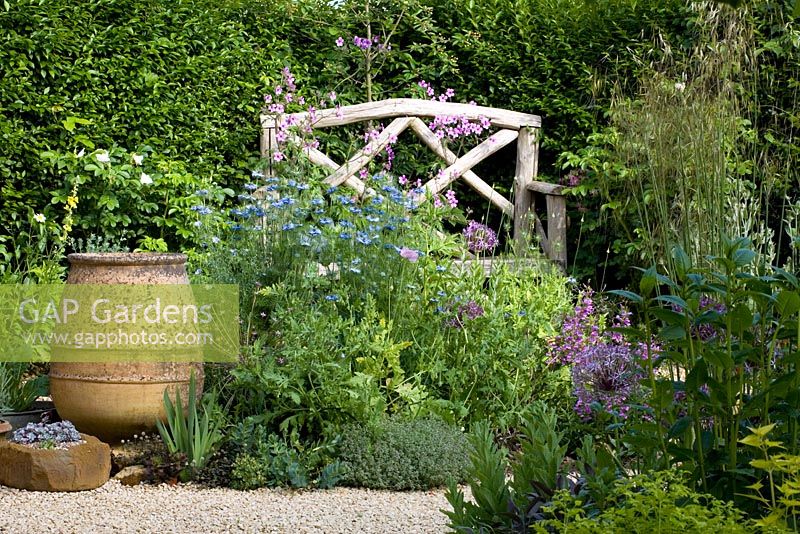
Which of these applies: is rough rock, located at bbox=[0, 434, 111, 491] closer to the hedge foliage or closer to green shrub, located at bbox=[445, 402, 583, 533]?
green shrub, located at bbox=[445, 402, 583, 533]

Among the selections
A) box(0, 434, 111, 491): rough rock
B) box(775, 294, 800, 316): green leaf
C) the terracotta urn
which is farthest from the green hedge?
box(775, 294, 800, 316): green leaf

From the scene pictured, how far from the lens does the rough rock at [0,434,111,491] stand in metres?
3.74

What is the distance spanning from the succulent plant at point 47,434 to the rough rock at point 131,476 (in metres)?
0.22

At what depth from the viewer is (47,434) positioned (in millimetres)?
3893

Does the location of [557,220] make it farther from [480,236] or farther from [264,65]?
[264,65]

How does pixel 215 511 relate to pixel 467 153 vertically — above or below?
below

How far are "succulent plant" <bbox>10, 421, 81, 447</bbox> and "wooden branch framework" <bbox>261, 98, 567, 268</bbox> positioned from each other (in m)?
2.99

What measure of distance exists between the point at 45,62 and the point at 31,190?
2.57ft

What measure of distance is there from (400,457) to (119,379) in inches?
49.9

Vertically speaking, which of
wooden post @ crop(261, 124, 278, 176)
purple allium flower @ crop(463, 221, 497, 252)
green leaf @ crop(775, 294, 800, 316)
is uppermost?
wooden post @ crop(261, 124, 278, 176)

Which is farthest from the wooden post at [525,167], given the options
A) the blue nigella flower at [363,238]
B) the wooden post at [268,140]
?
the blue nigella flower at [363,238]

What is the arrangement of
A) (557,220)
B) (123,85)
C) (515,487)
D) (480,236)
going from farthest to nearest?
(557,220) → (123,85) → (480,236) → (515,487)

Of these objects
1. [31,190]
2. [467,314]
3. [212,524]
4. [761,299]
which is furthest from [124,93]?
[761,299]

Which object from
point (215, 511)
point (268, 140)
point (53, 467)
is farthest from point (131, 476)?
point (268, 140)
